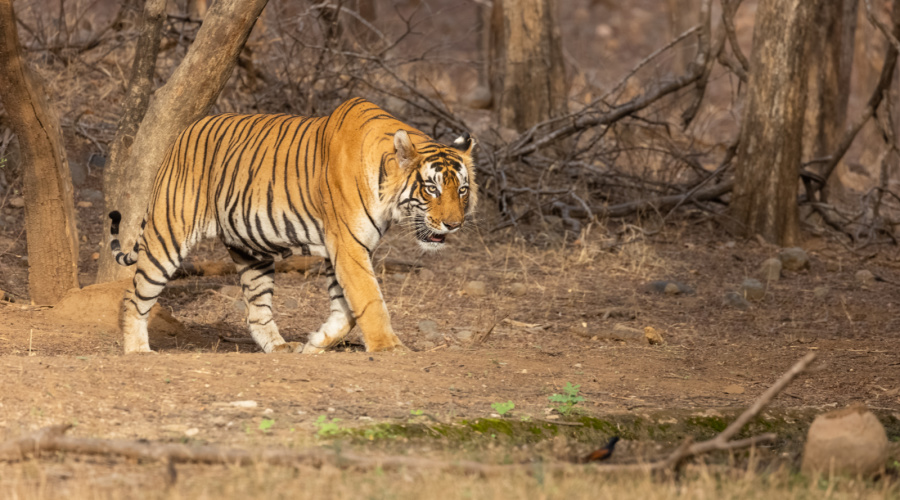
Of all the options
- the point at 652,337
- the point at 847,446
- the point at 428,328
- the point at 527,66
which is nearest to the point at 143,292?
the point at 428,328

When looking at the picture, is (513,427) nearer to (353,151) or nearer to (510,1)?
(353,151)

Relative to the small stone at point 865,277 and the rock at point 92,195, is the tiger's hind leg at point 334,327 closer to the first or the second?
the rock at point 92,195

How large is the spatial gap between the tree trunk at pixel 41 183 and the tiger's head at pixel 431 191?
2876mm

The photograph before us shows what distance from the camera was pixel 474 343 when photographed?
22.4ft

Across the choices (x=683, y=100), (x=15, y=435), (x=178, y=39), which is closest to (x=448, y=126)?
(x=178, y=39)

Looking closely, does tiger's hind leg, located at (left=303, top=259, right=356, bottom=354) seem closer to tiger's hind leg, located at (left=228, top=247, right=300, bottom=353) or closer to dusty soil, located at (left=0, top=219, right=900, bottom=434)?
dusty soil, located at (left=0, top=219, right=900, bottom=434)

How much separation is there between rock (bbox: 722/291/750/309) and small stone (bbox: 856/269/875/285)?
163cm

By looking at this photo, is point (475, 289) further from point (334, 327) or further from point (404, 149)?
point (404, 149)

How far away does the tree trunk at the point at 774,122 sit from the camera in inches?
387

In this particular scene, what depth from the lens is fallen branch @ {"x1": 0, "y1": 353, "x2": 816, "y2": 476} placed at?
11.0ft

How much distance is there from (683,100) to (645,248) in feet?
17.4

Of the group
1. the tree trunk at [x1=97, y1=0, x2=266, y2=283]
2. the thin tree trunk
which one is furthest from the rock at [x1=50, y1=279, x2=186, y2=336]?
the thin tree trunk

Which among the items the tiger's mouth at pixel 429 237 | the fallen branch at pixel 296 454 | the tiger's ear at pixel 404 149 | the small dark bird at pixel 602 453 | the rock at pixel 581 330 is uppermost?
the tiger's ear at pixel 404 149

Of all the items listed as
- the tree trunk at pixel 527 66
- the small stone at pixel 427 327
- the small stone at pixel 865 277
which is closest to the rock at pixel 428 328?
the small stone at pixel 427 327
